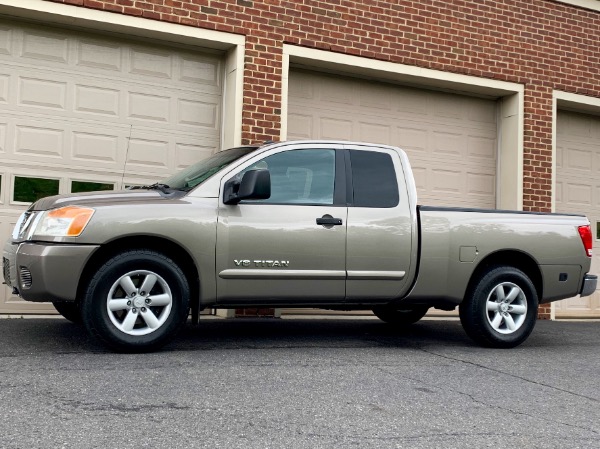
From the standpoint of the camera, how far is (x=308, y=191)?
692 centimetres

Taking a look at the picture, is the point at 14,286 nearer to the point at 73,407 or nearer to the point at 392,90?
the point at 73,407

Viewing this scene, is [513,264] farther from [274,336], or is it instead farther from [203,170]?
[203,170]

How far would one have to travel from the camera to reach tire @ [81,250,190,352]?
19.7 ft

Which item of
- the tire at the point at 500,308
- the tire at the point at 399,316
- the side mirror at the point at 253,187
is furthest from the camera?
the tire at the point at 399,316

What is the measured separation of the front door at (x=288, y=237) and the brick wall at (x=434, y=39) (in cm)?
304

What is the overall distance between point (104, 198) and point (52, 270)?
724 mm

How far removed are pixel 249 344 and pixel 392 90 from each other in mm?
5625

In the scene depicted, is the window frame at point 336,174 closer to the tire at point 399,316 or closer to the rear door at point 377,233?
the rear door at point 377,233

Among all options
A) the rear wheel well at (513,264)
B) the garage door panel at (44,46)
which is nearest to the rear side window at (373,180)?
the rear wheel well at (513,264)

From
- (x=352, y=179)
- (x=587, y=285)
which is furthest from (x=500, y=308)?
(x=352, y=179)

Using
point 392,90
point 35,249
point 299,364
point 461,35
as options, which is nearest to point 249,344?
point 299,364

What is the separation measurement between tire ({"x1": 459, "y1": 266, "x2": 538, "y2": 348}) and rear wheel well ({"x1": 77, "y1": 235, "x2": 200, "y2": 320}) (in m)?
2.64

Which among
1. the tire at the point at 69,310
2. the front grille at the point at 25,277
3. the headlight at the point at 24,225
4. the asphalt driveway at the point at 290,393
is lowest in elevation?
the asphalt driveway at the point at 290,393

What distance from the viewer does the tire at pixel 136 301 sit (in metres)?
6.02
